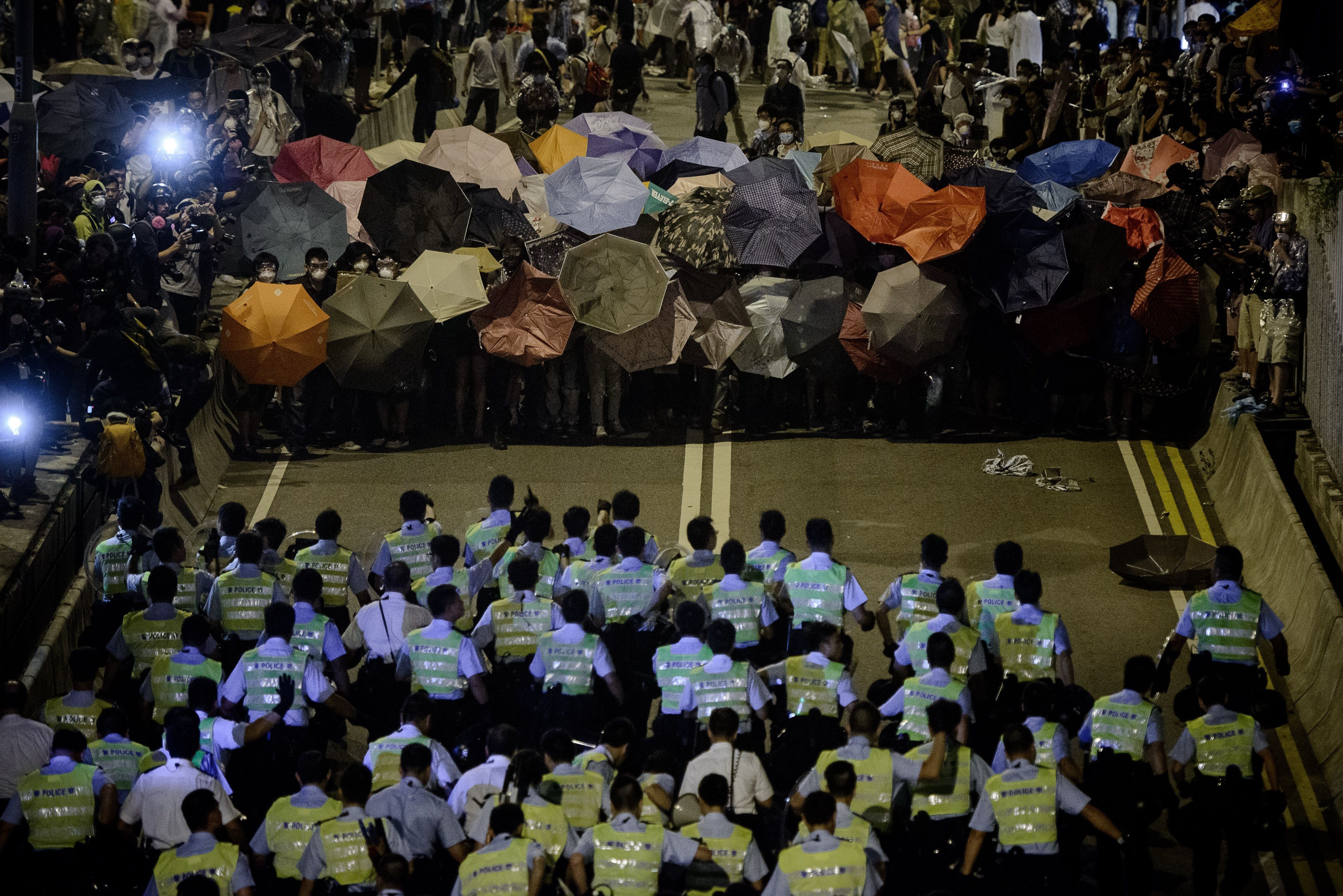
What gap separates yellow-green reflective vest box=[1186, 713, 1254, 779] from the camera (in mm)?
10289

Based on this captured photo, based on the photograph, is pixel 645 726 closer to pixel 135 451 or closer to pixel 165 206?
pixel 135 451

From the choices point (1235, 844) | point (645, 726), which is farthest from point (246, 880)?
point (1235, 844)

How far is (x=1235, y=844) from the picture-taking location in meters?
10.2

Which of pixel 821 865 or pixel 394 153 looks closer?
pixel 821 865

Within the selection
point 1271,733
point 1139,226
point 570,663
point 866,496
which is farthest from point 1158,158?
point 570,663

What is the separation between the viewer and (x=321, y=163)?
65.3 ft

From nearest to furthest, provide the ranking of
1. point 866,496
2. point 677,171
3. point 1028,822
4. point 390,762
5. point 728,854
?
point 728,854
point 1028,822
point 390,762
point 866,496
point 677,171

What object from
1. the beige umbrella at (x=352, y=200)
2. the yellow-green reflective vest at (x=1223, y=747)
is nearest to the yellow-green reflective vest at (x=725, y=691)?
the yellow-green reflective vest at (x=1223, y=747)

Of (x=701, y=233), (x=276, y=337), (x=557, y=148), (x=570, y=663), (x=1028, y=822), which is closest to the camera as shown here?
(x=1028, y=822)

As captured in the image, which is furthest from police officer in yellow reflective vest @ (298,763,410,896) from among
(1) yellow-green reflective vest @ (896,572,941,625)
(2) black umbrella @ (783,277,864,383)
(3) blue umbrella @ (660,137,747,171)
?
(3) blue umbrella @ (660,137,747,171)

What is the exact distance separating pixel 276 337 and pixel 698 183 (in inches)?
191

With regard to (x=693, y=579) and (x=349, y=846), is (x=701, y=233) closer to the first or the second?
(x=693, y=579)

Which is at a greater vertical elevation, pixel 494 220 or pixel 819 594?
pixel 494 220

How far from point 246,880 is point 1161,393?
39.0 feet
